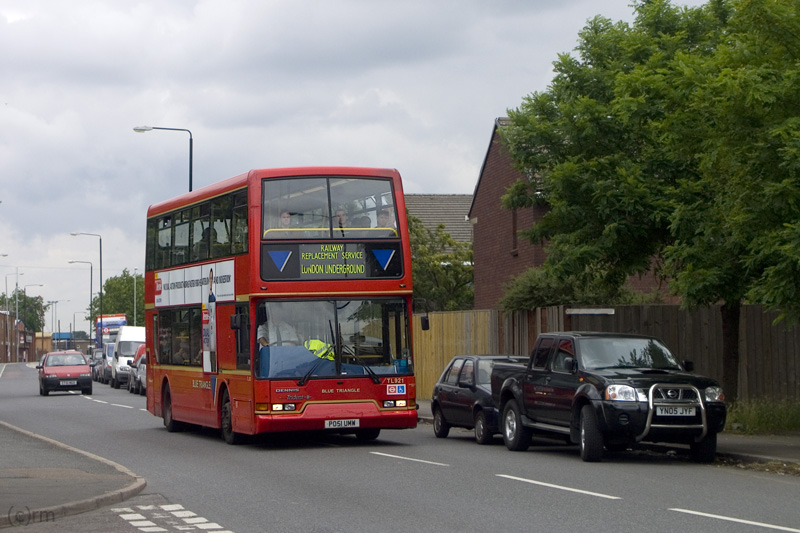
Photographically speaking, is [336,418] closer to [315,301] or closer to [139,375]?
[315,301]

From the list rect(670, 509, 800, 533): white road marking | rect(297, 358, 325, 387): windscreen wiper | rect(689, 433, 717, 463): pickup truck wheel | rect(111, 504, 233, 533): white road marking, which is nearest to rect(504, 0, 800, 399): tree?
rect(689, 433, 717, 463): pickup truck wheel

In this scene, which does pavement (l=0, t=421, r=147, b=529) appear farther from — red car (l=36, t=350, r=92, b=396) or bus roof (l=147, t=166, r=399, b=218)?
red car (l=36, t=350, r=92, b=396)

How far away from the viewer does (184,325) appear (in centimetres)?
2173

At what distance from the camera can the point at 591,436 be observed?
15.6 m

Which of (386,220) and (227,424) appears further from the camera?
(227,424)

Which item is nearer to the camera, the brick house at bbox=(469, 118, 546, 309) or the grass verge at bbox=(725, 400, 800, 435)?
the grass verge at bbox=(725, 400, 800, 435)

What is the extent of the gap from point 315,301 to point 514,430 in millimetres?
3647

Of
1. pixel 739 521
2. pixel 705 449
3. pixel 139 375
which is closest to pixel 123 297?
pixel 139 375

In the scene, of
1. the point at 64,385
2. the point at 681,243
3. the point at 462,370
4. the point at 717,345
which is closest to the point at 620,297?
the point at 717,345

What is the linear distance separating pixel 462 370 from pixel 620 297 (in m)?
7.98

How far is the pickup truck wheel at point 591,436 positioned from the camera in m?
15.6

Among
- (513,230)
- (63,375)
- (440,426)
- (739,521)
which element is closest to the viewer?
(739,521)

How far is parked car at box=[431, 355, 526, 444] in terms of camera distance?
19.6 metres

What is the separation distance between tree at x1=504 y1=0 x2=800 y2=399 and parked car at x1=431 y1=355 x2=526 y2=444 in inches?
85.1
